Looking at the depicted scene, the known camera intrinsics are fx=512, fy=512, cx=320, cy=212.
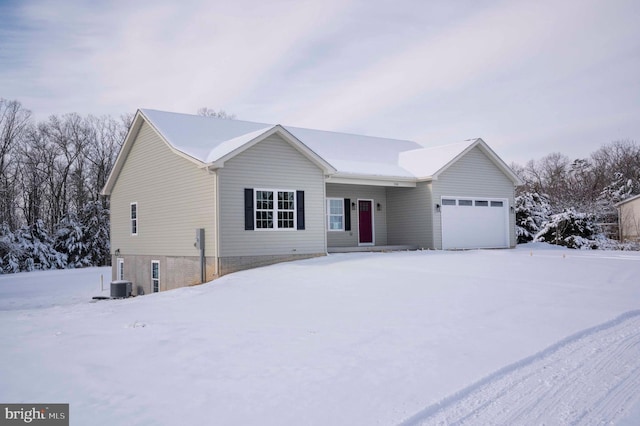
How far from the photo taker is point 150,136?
18281 millimetres

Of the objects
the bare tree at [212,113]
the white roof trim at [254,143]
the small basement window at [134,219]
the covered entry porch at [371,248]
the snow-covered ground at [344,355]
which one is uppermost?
the bare tree at [212,113]

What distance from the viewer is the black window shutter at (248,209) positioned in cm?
1474

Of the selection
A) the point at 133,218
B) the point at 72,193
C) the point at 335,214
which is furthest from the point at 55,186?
the point at 335,214

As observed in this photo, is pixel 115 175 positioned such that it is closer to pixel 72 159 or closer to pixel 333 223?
pixel 333 223

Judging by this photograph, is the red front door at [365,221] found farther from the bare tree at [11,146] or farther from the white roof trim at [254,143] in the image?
the bare tree at [11,146]

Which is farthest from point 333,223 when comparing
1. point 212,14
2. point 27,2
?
point 27,2

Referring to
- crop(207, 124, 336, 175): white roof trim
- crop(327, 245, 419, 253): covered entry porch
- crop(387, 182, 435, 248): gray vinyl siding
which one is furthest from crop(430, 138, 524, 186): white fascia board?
crop(207, 124, 336, 175): white roof trim

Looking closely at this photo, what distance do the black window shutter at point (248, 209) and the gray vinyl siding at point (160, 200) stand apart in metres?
0.92

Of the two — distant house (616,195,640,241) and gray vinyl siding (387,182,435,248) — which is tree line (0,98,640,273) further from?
gray vinyl siding (387,182,435,248)

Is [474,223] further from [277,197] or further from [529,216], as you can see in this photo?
[277,197]

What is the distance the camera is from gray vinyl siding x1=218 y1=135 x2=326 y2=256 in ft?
47.4

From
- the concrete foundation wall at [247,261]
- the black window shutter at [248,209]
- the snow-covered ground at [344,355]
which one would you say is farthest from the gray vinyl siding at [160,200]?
the snow-covered ground at [344,355]

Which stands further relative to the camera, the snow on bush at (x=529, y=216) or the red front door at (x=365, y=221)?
the snow on bush at (x=529, y=216)

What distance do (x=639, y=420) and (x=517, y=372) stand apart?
1.31 metres
